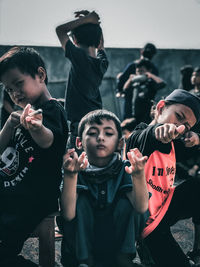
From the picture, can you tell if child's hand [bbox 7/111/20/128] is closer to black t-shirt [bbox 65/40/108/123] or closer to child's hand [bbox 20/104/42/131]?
child's hand [bbox 20/104/42/131]

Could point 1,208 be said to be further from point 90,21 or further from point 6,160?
point 90,21

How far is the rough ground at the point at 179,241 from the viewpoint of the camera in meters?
2.01

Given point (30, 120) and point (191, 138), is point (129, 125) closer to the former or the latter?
point (191, 138)

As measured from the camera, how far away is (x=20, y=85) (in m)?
1.58

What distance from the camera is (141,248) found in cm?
179

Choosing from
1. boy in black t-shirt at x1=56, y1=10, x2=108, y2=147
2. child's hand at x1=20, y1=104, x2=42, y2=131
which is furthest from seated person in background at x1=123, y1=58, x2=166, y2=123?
child's hand at x1=20, y1=104, x2=42, y2=131

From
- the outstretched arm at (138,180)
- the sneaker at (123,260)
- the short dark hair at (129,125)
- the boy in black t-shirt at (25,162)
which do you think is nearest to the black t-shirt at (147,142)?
the outstretched arm at (138,180)

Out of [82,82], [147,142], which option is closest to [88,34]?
[82,82]

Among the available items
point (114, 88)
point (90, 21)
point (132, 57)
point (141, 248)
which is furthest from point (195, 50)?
point (141, 248)

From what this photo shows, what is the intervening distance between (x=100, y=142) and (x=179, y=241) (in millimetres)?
1154

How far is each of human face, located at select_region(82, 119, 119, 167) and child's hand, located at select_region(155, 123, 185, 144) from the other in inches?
9.0

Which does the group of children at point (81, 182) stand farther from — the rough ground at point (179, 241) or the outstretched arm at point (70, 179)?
the rough ground at point (179, 241)

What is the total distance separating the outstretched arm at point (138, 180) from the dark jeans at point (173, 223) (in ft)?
1.12

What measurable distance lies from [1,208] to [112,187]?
564mm
